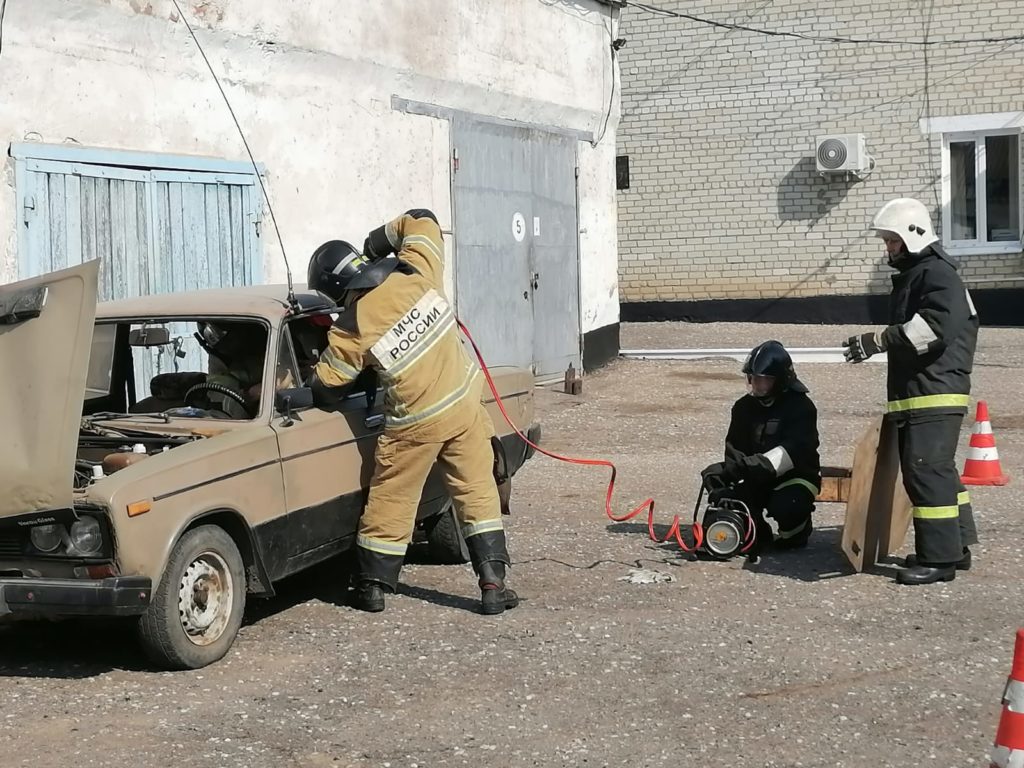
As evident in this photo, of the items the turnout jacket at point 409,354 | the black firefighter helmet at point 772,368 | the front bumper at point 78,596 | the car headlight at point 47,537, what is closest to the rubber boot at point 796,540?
the black firefighter helmet at point 772,368

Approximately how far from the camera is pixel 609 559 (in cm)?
734

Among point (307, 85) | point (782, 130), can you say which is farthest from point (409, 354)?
point (782, 130)

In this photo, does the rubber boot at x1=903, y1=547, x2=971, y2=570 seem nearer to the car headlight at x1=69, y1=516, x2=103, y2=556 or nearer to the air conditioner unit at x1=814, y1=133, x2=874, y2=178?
the car headlight at x1=69, y1=516, x2=103, y2=556

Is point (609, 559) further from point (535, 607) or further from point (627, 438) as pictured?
point (627, 438)

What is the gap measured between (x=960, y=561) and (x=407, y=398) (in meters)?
2.90

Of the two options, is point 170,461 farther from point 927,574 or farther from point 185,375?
point 927,574

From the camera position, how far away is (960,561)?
6.83 metres

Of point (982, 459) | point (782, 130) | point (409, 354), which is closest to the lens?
point (409, 354)

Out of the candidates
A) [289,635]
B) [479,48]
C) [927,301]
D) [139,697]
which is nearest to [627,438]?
[479,48]

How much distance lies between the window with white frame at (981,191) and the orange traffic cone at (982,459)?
36.7 feet

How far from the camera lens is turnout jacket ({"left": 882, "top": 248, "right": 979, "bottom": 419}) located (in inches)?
260

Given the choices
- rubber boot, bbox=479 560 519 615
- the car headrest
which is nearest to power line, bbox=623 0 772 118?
the car headrest

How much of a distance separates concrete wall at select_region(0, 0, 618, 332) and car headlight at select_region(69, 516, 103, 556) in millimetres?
3773

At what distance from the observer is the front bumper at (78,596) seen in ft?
16.4
